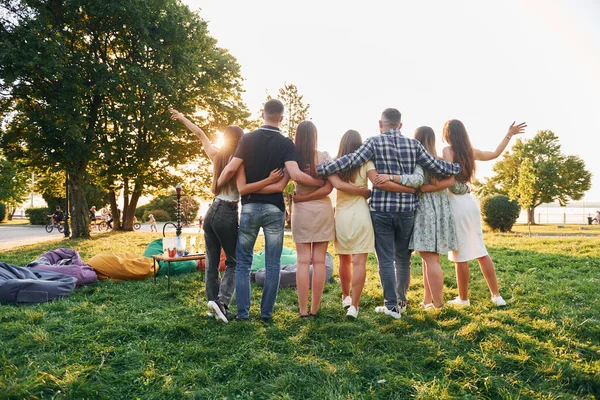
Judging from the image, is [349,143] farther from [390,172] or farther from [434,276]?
[434,276]

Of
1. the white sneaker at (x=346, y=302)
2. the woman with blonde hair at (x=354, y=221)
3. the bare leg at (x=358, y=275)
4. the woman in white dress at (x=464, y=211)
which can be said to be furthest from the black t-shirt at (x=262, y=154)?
the woman in white dress at (x=464, y=211)

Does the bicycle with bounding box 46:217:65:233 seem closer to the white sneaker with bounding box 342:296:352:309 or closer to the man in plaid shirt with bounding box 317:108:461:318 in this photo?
the white sneaker with bounding box 342:296:352:309

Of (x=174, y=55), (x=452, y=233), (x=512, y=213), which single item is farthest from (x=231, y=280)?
(x=512, y=213)

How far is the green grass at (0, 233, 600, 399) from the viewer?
2555mm

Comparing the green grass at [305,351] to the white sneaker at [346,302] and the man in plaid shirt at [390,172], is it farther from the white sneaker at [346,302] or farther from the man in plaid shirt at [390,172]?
the man in plaid shirt at [390,172]

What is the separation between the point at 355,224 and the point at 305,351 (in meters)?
1.43

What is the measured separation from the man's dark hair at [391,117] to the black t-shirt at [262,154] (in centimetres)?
105

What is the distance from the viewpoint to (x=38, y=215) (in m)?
30.5

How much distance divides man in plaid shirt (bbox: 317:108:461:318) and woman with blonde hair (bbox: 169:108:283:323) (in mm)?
891

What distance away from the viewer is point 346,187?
4.01 metres

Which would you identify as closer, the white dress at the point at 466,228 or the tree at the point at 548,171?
the white dress at the point at 466,228

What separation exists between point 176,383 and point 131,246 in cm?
1009

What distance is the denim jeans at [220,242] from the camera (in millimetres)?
4047

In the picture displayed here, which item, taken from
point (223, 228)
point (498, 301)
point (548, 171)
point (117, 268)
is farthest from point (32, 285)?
point (548, 171)
